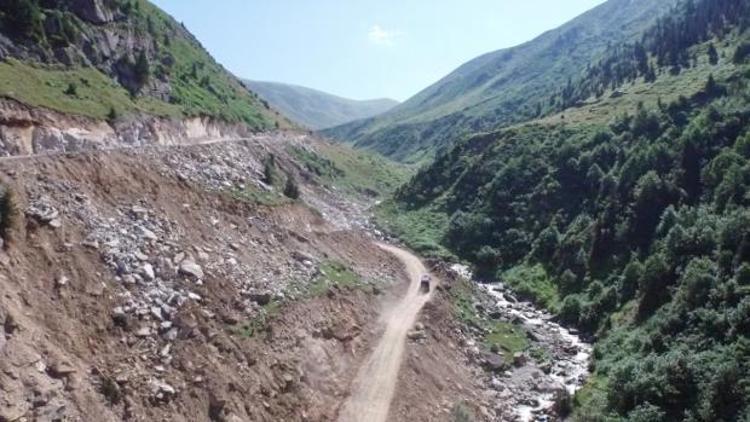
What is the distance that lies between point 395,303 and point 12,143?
2907 centimetres

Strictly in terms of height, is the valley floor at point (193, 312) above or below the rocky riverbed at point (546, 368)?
above

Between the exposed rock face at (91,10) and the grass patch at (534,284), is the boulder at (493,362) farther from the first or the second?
the exposed rock face at (91,10)

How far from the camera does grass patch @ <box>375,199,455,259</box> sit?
72312 mm

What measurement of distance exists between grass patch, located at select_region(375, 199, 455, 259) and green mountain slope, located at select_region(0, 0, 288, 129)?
24.1 meters

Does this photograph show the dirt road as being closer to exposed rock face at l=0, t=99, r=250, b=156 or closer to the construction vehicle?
the construction vehicle

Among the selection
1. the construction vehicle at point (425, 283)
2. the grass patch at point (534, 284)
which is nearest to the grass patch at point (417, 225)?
the grass patch at point (534, 284)

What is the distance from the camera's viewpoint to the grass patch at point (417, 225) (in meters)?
72.3

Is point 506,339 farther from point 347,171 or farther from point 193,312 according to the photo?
point 347,171

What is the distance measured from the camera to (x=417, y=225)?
276ft

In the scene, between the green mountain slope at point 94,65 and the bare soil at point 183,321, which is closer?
the bare soil at point 183,321

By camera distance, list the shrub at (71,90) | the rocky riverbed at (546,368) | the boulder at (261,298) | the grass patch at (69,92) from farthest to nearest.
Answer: the shrub at (71,90) < the grass patch at (69,92) < the rocky riverbed at (546,368) < the boulder at (261,298)

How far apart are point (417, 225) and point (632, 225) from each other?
31.7m

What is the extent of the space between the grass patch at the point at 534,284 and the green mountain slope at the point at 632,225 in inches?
5.9

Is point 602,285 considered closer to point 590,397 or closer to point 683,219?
point 683,219
